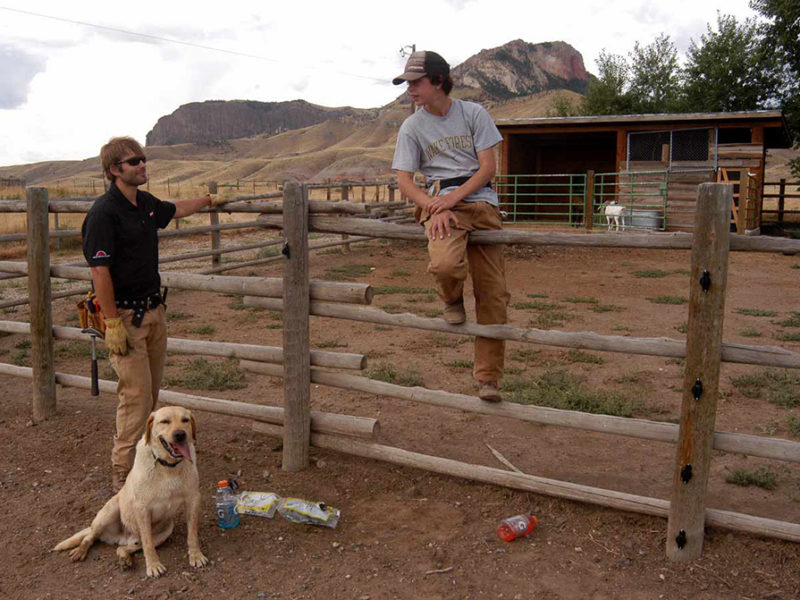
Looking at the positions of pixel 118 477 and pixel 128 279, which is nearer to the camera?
pixel 128 279

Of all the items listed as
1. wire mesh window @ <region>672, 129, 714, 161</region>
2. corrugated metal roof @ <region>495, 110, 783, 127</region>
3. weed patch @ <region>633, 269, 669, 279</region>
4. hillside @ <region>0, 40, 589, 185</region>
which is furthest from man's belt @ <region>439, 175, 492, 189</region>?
hillside @ <region>0, 40, 589, 185</region>

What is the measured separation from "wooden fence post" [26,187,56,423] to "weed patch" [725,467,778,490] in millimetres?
4646

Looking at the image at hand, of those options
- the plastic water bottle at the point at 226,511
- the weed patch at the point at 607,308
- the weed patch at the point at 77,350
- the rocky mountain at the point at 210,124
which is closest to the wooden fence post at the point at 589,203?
the weed patch at the point at 607,308

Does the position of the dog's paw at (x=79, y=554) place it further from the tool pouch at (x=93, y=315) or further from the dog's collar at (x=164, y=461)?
the tool pouch at (x=93, y=315)

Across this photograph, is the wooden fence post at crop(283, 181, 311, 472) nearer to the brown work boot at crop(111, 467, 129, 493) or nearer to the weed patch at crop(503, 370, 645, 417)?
the brown work boot at crop(111, 467, 129, 493)

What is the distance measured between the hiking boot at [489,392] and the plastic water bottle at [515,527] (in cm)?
64

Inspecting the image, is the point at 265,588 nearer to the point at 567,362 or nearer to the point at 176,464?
the point at 176,464

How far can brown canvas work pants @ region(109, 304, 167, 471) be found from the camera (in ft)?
12.8

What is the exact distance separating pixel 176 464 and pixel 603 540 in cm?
210

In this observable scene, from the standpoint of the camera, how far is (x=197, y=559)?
11.0 feet

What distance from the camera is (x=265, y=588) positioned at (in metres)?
3.21

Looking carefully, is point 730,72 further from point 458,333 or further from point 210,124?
point 210,124

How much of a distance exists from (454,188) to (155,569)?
2.35m

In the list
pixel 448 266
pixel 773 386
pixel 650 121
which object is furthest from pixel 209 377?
pixel 650 121
